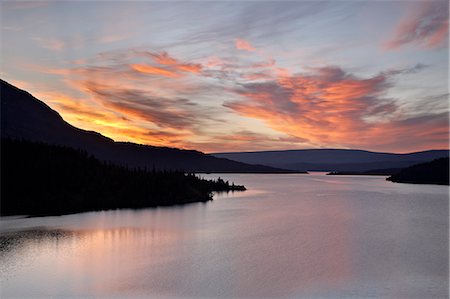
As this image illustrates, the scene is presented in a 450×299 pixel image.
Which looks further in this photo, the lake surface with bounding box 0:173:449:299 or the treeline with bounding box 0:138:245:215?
the treeline with bounding box 0:138:245:215

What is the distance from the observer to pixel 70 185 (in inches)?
3423

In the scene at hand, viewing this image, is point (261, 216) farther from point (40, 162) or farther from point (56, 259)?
point (40, 162)

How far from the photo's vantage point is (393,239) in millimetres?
48500

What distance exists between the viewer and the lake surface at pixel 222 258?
27.4 m

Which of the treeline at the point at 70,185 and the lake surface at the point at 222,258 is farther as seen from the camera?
the treeline at the point at 70,185

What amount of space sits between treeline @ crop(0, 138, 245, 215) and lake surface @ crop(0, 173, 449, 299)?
13833 mm

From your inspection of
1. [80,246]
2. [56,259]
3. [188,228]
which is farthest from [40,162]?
[56,259]

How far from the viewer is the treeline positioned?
76688mm

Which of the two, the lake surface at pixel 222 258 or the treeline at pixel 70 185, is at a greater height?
the treeline at pixel 70 185

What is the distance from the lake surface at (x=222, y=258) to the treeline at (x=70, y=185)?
1383 centimetres

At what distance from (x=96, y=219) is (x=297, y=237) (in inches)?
1276

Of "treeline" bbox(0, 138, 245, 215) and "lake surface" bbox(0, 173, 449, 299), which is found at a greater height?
"treeline" bbox(0, 138, 245, 215)

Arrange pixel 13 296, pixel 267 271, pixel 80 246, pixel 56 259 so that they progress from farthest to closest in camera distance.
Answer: pixel 80 246 → pixel 56 259 → pixel 267 271 → pixel 13 296

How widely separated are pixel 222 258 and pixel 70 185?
5970 cm
